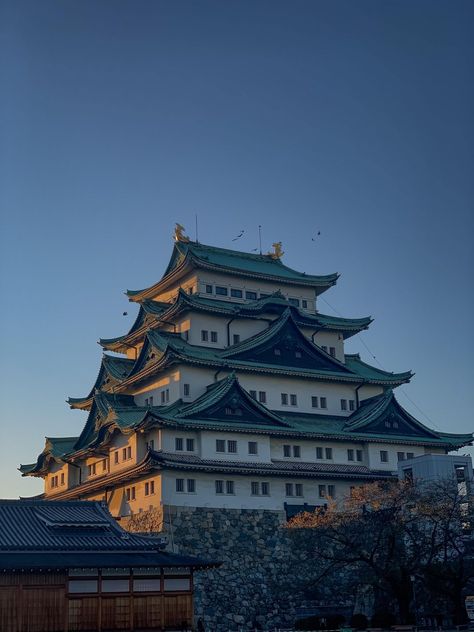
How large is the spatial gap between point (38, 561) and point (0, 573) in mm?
1727

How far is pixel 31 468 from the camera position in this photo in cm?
7469

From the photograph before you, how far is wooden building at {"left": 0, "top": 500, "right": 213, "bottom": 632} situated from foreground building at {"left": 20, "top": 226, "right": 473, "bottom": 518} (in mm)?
9725

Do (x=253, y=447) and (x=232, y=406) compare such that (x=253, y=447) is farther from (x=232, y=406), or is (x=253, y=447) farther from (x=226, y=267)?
(x=226, y=267)

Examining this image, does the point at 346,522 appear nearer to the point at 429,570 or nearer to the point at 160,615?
the point at 429,570

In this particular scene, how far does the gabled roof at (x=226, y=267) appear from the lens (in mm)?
70438

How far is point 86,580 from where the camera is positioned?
41.8m

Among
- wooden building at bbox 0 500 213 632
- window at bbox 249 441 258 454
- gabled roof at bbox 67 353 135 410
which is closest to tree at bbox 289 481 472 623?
window at bbox 249 441 258 454

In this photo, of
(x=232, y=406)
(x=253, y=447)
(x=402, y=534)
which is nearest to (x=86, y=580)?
(x=402, y=534)

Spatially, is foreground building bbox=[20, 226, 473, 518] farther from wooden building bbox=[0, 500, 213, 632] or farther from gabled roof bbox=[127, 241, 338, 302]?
wooden building bbox=[0, 500, 213, 632]

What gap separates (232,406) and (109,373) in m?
16.2

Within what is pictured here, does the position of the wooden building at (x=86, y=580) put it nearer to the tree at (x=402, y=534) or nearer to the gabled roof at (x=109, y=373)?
the tree at (x=402, y=534)

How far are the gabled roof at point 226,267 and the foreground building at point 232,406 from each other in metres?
0.12

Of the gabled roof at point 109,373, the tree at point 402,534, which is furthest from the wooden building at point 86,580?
the gabled roof at point 109,373

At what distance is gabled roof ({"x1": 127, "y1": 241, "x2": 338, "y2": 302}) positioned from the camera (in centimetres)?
7044
